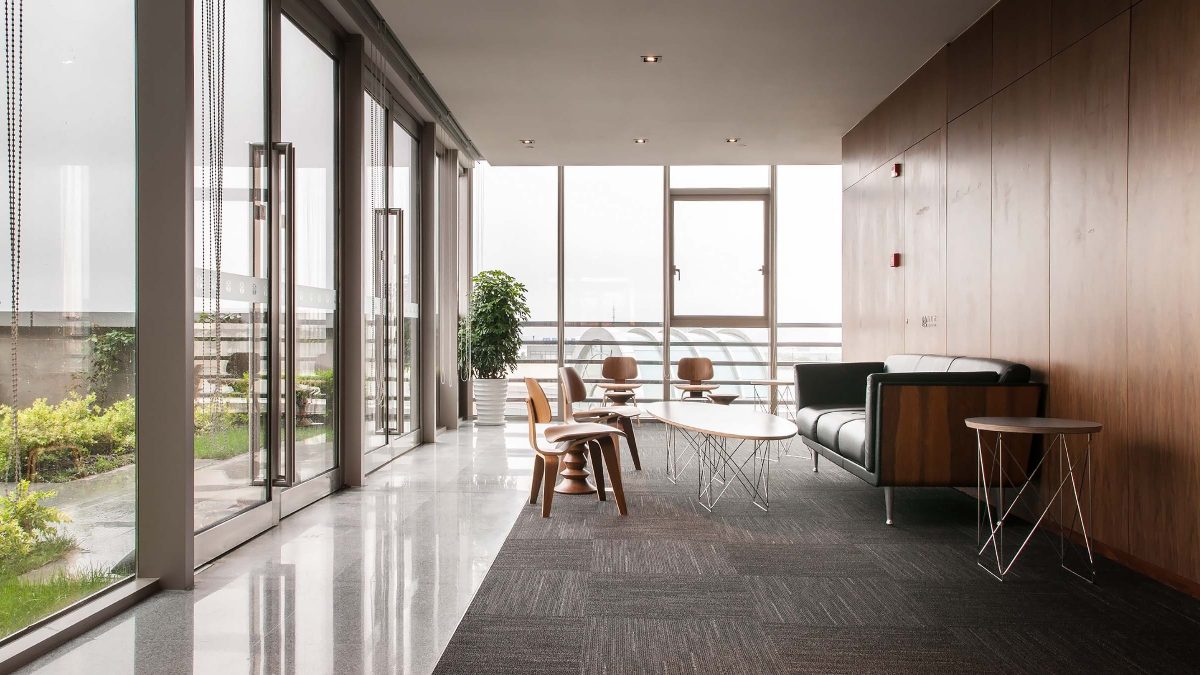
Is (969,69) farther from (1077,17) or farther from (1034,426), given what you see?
(1034,426)

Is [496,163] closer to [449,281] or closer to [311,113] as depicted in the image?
[449,281]

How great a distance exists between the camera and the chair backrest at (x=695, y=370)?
8547 millimetres

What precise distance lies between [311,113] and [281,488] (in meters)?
2.24

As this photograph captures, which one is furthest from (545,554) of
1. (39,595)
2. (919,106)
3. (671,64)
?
(919,106)

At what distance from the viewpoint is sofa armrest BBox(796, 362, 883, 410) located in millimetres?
6008

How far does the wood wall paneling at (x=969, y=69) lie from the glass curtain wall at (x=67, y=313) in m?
4.59

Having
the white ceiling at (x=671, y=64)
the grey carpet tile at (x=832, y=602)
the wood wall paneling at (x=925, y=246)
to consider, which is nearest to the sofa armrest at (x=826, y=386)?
the wood wall paneling at (x=925, y=246)

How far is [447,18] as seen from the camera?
489 cm

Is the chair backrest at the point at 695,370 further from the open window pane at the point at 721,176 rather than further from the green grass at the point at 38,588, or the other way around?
the green grass at the point at 38,588

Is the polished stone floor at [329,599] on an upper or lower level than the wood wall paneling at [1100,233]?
lower

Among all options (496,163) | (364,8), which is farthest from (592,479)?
(496,163)

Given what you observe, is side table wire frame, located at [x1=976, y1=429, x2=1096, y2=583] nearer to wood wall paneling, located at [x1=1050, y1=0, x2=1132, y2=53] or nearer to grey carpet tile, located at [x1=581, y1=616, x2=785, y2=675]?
grey carpet tile, located at [x1=581, y1=616, x2=785, y2=675]

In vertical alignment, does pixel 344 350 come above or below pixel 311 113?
below

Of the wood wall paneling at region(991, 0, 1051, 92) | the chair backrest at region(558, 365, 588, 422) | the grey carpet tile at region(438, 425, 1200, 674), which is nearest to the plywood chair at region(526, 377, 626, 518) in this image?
the grey carpet tile at region(438, 425, 1200, 674)
